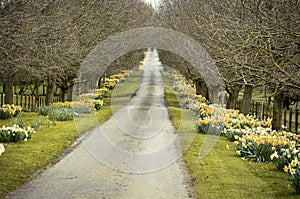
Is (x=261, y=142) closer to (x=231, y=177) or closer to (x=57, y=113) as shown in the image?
(x=231, y=177)

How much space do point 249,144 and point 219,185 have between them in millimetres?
2524

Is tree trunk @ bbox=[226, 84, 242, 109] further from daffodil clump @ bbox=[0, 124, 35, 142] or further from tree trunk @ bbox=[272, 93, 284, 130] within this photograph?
daffodil clump @ bbox=[0, 124, 35, 142]

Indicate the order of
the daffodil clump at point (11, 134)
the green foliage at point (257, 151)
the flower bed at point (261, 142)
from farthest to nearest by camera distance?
the daffodil clump at point (11, 134) → the green foliage at point (257, 151) → the flower bed at point (261, 142)

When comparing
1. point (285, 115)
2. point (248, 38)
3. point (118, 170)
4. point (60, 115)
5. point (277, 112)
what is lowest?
point (118, 170)

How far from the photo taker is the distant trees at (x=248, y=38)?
830 cm

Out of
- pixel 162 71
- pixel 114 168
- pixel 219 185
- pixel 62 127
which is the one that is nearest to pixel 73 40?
pixel 62 127

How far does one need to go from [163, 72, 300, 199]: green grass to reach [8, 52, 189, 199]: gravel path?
34cm

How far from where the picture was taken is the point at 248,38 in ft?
30.1

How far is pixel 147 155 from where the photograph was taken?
1129cm

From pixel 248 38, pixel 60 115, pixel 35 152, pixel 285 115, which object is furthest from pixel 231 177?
pixel 285 115

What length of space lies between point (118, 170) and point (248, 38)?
3990mm

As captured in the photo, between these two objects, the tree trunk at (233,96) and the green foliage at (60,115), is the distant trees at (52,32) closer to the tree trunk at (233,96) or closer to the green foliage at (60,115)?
the green foliage at (60,115)

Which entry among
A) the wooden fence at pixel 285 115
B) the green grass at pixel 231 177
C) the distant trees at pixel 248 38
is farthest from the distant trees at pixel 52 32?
the wooden fence at pixel 285 115

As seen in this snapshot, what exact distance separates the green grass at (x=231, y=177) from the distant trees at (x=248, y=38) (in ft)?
5.72
